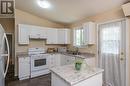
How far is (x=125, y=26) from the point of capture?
276cm

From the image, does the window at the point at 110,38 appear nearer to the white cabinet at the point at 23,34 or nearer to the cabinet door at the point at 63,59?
the cabinet door at the point at 63,59

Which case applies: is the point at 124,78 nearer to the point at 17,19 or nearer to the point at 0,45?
the point at 0,45

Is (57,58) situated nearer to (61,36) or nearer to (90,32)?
(61,36)

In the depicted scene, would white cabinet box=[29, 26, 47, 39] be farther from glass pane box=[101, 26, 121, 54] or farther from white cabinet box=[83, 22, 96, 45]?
glass pane box=[101, 26, 121, 54]

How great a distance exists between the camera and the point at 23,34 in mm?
4020

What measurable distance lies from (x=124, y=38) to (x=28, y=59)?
3.25m

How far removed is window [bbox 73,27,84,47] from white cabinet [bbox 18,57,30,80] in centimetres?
221

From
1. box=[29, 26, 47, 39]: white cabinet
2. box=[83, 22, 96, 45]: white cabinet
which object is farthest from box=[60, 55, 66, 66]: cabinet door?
box=[83, 22, 96, 45]: white cabinet

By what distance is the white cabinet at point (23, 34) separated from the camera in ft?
12.9

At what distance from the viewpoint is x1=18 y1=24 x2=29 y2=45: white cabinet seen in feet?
12.9

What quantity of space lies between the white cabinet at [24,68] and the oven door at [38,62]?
18 centimetres

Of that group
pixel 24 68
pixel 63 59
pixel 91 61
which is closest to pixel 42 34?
pixel 63 59

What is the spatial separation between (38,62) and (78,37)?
2054 mm

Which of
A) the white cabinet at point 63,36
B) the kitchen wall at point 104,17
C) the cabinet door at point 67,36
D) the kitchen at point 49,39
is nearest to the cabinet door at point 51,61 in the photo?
the kitchen at point 49,39
